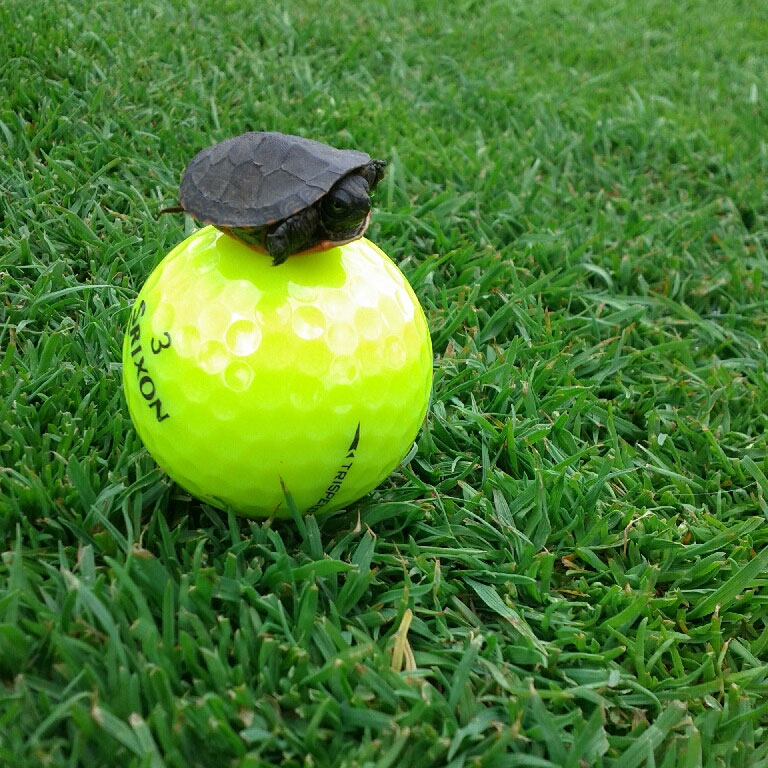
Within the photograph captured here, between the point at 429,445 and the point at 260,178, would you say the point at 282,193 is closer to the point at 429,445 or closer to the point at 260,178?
the point at 260,178

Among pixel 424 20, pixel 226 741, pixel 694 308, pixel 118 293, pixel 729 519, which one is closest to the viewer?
pixel 226 741

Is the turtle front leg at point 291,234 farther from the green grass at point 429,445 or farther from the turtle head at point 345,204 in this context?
the green grass at point 429,445

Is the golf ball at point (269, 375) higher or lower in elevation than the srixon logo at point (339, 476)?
higher

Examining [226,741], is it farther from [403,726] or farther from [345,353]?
[345,353]

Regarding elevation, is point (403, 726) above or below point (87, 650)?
below

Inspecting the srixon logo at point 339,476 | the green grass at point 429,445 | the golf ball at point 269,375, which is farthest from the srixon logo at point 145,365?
the srixon logo at point 339,476

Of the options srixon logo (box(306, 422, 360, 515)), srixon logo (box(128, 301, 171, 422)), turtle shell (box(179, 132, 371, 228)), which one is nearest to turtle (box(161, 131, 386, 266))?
turtle shell (box(179, 132, 371, 228))

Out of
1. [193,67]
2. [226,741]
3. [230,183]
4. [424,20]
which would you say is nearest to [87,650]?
[226,741]
